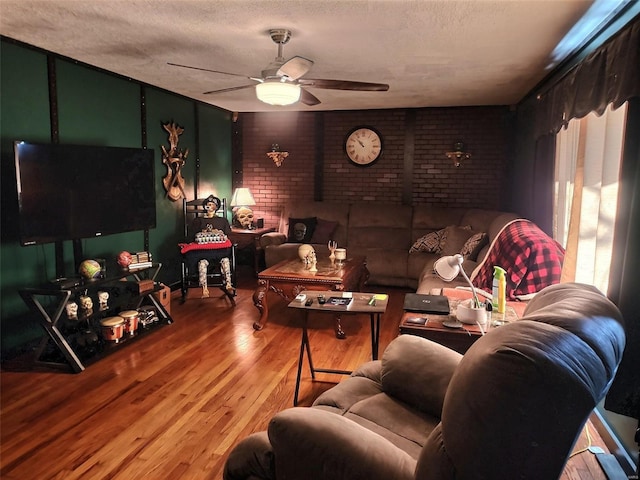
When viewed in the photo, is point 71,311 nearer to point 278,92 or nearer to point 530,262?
point 278,92

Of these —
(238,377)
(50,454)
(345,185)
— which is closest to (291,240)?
(345,185)

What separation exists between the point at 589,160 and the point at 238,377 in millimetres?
2606

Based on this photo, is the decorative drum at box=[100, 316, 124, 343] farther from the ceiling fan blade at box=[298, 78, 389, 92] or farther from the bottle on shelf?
the bottle on shelf

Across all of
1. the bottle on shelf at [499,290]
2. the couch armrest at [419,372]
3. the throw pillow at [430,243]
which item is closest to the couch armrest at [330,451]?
the couch armrest at [419,372]

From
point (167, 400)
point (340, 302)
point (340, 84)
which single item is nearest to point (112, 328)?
point (167, 400)

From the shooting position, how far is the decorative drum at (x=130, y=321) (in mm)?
3619

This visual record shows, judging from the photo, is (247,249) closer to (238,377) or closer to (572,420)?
(238,377)

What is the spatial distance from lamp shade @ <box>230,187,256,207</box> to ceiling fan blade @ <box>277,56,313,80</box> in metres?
3.37

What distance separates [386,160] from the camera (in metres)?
6.24

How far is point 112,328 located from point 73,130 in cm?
167

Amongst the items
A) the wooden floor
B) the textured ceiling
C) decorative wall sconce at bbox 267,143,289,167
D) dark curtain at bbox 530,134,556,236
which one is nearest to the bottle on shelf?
the wooden floor

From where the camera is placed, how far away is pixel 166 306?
4.20m

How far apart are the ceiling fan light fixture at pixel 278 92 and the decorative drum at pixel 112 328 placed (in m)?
1.98

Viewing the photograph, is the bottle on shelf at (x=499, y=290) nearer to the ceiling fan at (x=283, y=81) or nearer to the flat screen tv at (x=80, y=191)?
the ceiling fan at (x=283, y=81)
